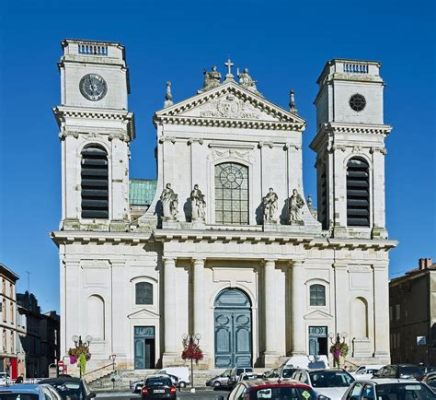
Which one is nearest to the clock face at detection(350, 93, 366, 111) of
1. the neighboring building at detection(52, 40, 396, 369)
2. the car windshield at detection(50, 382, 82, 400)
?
the neighboring building at detection(52, 40, 396, 369)

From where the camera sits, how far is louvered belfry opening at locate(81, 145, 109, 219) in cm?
4972

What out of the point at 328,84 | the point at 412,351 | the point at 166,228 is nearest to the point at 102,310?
the point at 166,228

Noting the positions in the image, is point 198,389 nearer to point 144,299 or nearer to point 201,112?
point 144,299

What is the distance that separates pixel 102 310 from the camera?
48969 millimetres

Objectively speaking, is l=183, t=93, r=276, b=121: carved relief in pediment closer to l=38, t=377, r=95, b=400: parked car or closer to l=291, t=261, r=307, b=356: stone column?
l=291, t=261, r=307, b=356: stone column

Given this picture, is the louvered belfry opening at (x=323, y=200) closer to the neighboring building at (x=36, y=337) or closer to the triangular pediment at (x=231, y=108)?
the triangular pediment at (x=231, y=108)

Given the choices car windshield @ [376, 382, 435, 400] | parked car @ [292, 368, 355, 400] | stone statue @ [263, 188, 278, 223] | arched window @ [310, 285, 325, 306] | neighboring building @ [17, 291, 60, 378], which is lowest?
neighboring building @ [17, 291, 60, 378]

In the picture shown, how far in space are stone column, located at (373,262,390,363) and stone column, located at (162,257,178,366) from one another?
13000 mm

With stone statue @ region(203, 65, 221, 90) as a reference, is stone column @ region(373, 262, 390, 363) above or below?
below

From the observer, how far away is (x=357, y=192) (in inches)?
2114

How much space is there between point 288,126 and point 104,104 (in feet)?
38.4

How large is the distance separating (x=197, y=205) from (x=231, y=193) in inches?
122

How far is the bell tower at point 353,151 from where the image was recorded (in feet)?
174

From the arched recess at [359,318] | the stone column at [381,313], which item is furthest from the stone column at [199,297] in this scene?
the stone column at [381,313]
